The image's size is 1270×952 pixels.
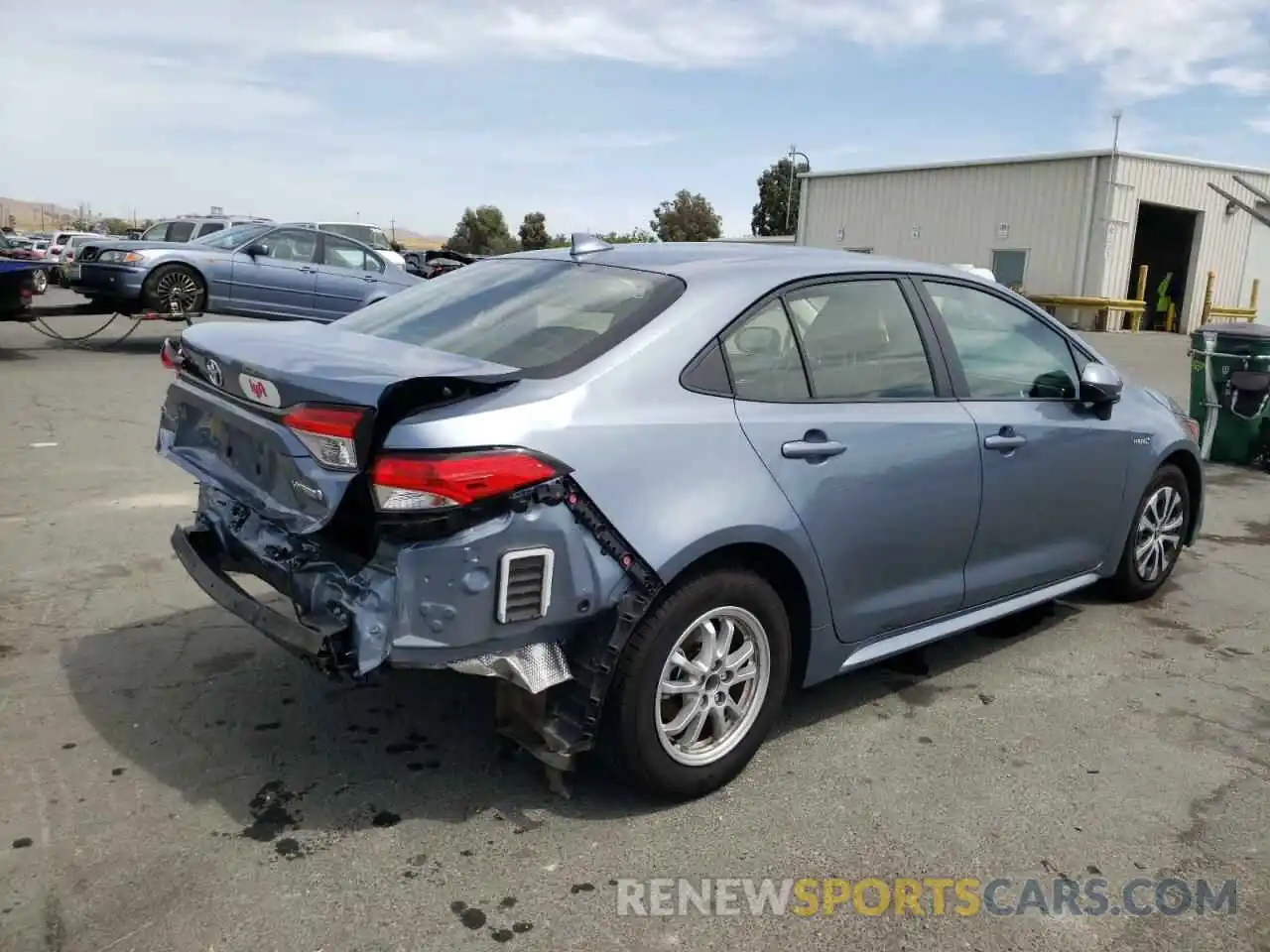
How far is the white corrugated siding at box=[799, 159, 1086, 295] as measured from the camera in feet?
91.2

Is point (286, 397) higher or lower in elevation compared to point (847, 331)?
lower

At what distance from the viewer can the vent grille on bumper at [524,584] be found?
9.09ft

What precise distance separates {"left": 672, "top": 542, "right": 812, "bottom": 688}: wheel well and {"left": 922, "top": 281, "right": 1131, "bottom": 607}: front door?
0.89 metres

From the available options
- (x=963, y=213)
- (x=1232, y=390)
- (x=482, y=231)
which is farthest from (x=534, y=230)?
(x=1232, y=390)

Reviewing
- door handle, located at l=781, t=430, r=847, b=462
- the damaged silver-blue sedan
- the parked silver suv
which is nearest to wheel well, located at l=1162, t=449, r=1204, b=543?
the damaged silver-blue sedan

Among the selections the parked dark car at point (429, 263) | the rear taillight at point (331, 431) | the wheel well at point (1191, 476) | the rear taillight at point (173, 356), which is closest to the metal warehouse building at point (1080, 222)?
the parked dark car at point (429, 263)

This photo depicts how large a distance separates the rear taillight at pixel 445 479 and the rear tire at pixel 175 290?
11.9 meters

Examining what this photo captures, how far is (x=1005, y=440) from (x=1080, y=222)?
26.2m

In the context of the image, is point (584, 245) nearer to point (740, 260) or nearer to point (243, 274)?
point (740, 260)

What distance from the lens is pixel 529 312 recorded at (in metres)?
3.53

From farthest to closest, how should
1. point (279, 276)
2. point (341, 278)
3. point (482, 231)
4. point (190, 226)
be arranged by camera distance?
point (482, 231) → point (190, 226) → point (341, 278) → point (279, 276)

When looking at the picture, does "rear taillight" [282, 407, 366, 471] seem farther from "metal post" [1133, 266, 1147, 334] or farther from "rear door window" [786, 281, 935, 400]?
"metal post" [1133, 266, 1147, 334]

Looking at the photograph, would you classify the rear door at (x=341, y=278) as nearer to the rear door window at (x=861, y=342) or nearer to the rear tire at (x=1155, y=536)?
Answer: the rear tire at (x=1155, y=536)

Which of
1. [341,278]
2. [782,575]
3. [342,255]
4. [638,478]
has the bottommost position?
[782,575]
